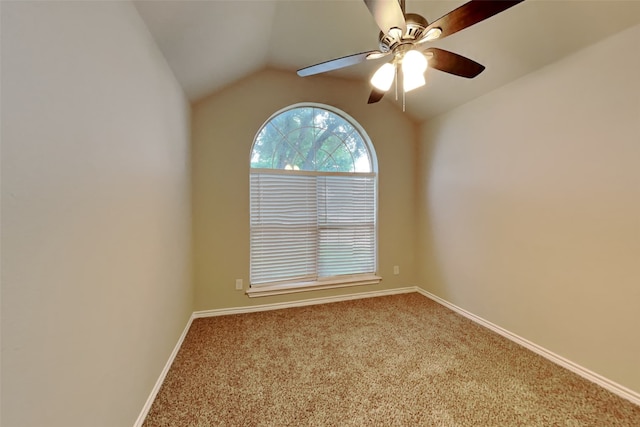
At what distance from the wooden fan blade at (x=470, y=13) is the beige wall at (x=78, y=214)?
148cm

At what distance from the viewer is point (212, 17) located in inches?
65.5

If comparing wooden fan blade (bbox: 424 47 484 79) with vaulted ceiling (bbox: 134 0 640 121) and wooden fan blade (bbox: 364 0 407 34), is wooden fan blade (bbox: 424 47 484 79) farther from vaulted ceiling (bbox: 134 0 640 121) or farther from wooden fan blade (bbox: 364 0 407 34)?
vaulted ceiling (bbox: 134 0 640 121)

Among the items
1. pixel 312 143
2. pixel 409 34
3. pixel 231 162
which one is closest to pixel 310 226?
pixel 312 143

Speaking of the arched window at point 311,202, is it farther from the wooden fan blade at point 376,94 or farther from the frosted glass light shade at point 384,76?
the frosted glass light shade at point 384,76

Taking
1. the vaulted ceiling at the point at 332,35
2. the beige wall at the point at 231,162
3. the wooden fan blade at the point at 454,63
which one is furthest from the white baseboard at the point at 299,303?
the wooden fan blade at the point at 454,63

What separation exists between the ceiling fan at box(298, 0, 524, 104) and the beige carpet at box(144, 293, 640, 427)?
1.96m

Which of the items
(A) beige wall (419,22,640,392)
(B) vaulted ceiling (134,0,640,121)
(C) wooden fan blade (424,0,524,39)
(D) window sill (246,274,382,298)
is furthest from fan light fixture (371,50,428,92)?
(D) window sill (246,274,382,298)

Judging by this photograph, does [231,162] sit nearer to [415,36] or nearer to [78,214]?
[78,214]

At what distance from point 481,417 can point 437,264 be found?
1901 millimetres

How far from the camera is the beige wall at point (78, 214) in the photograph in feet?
2.20

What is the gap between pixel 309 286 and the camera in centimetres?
309

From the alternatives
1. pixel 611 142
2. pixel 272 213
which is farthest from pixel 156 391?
pixel 611 142

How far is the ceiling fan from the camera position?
43.5 inches

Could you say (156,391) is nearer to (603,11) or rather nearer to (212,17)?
(212,17)
